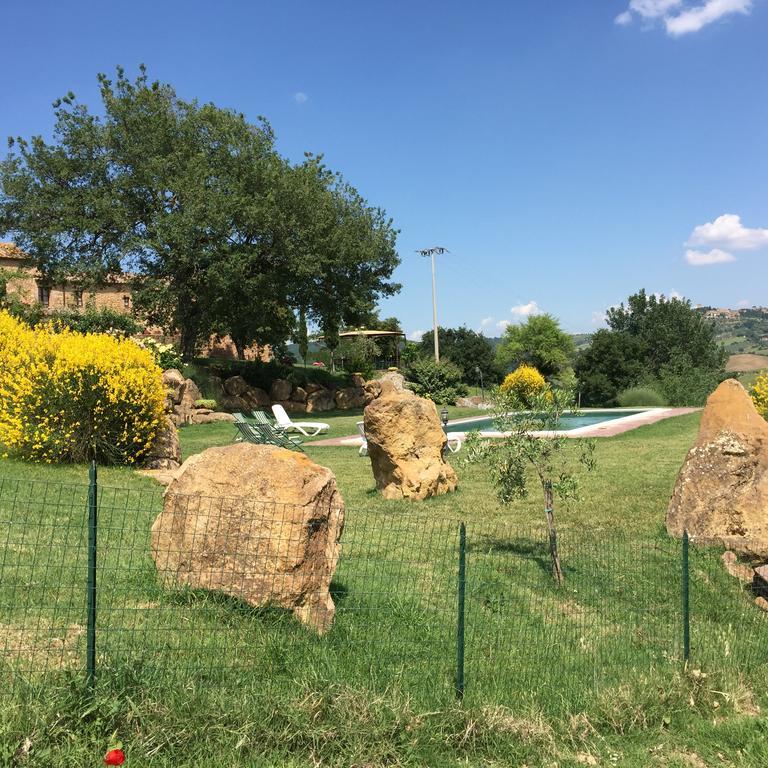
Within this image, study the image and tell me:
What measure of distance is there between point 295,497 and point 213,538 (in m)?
0.68

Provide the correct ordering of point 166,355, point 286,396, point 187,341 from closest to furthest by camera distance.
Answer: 1. point 166,355
2. point 187,341
3. point 286,396

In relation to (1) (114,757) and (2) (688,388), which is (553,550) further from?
(2) (688,388)

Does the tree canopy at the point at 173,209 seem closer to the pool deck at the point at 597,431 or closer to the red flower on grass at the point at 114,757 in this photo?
the pool deck at the point at 597,431

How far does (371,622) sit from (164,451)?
26.1 feet

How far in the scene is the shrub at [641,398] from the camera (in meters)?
36.6

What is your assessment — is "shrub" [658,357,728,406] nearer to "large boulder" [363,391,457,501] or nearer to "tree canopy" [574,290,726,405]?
"tree canopy" [574,290,726,405]

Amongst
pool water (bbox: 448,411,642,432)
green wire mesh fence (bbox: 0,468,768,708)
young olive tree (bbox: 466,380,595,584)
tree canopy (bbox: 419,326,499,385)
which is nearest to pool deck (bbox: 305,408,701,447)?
pool water (bbox: 448,411,642,432)

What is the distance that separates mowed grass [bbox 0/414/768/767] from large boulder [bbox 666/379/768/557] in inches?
39.8

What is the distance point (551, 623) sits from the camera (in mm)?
5844

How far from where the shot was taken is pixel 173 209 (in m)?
26.5

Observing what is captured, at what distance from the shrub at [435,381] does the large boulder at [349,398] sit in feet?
9.24

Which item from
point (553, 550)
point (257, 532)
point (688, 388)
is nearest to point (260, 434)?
point (553, 550)

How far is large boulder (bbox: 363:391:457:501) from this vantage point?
35.4ft

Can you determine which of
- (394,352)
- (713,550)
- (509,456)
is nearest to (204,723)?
(509,456)
